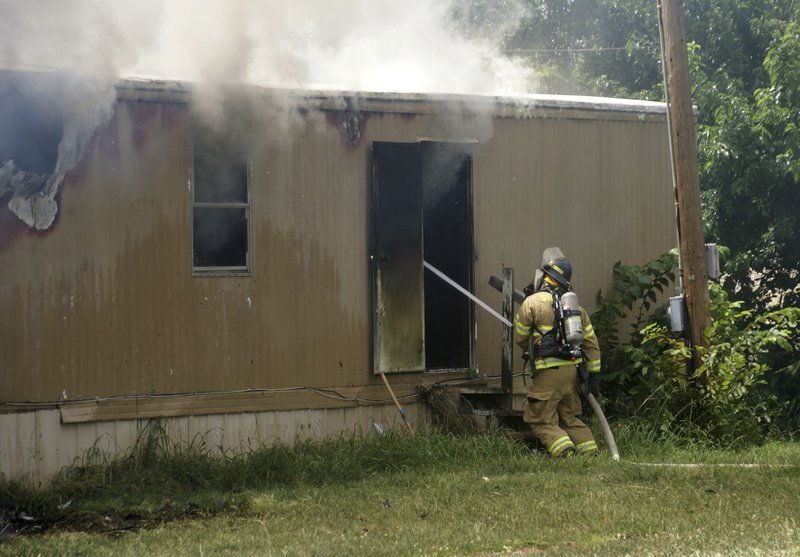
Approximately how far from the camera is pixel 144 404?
9094 mm

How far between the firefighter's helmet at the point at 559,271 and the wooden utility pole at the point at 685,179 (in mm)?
1242

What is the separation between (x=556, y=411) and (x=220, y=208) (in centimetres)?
371

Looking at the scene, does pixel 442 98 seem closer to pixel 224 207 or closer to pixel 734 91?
pixel 224 207

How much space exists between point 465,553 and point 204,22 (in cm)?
537

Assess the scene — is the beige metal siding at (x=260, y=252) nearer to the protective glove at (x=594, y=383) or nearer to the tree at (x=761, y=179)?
the protective glove at (x=594, y=383)

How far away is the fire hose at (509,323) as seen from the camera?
31.3 feet

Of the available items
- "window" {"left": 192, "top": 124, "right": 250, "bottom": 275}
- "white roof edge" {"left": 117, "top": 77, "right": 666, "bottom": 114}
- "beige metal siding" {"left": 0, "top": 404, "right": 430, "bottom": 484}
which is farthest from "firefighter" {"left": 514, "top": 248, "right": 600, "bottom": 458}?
"window" {"left": 192, "top": 124, "right": 250, "bottom": 275}

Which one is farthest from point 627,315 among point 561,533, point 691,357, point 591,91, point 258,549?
point 591,91

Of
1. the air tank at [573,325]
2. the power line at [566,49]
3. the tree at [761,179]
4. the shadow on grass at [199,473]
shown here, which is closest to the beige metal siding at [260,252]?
the shadow on grass at [199,473]

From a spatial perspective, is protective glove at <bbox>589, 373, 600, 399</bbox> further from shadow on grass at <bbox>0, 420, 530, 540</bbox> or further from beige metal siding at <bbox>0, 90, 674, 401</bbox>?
beige metal siding at <bbox>0, 90, 674, 401</bbox>

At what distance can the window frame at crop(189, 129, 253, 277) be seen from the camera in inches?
371

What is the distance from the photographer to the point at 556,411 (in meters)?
9.77

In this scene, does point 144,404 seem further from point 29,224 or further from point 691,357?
point 691,357

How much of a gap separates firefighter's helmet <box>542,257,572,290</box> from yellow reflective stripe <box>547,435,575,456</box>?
144 centimetres
